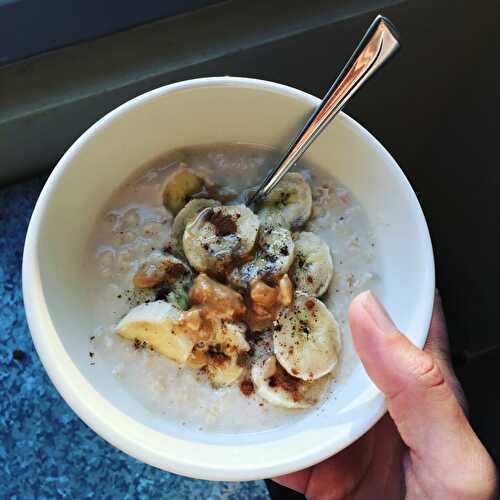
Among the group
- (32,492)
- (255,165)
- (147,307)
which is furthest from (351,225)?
(32,492)

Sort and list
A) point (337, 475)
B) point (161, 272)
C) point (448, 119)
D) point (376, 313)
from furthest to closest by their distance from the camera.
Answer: point (448, 119), point (337, 475), point (161, 272), point (376, 313)

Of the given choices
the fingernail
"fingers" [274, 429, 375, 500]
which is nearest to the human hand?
the fingernail

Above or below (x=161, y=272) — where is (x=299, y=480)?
below

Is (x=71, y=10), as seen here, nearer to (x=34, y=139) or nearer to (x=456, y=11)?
(x=34, y=139)

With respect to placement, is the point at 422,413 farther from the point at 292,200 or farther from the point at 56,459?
the point at 56,459

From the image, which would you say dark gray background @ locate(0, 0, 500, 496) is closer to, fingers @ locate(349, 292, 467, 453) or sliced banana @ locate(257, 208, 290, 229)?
sliced banana @ locate(257, 208, 290, 229)

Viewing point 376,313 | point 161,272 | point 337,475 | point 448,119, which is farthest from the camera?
point 448,119

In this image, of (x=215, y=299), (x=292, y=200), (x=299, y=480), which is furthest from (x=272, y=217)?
(x=299, y=480)
